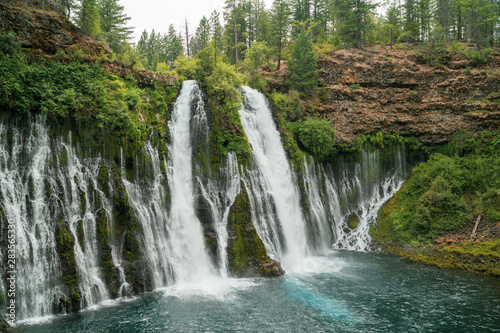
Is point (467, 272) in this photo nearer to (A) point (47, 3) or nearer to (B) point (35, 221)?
(B) point (35, 221)

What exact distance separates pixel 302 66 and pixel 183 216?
18.3 m

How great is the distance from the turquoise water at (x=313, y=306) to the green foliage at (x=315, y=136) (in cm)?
1093

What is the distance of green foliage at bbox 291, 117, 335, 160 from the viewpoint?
1006 inches

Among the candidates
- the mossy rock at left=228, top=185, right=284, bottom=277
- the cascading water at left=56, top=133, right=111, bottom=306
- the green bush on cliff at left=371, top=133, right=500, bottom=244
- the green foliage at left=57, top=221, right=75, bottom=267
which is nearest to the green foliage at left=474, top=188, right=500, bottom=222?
the green bush on cliff at left=371, top=133, right=500, bottom=244

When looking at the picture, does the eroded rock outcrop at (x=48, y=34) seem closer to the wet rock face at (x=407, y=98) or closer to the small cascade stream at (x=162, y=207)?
the small cascade stream at (x=162, y=207)

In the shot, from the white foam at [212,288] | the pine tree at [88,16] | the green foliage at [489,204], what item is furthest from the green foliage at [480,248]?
the pine tree at [88,16]

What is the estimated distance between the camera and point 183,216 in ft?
58.9

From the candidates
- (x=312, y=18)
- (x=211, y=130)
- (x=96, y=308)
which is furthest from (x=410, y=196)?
(x=312, y=18)

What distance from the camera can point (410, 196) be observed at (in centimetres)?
2534

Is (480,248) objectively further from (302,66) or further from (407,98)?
(302,66)

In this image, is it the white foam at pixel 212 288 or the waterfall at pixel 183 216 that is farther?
the waterfall at pixel 183 216

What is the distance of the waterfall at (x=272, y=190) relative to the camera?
19734 mm

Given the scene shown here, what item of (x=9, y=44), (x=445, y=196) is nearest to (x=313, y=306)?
(x=445, y=196)

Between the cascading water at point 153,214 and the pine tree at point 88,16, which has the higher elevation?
the pine tree at point 88,16
